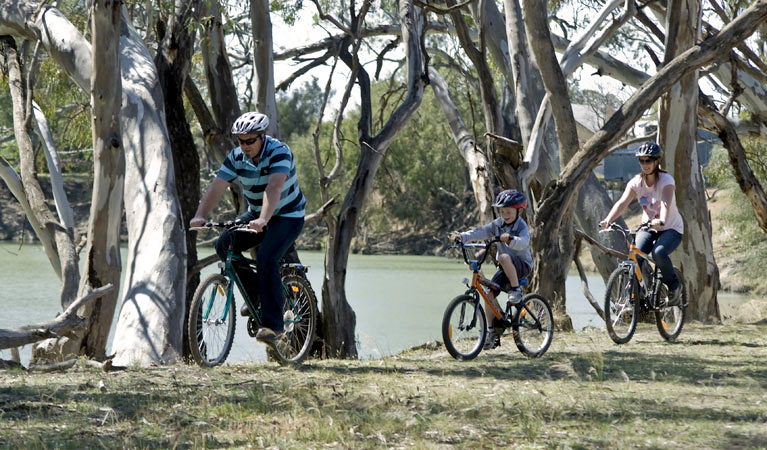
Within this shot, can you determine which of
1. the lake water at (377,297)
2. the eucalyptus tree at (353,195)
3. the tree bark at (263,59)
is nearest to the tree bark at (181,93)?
the tree bark at (263,59)

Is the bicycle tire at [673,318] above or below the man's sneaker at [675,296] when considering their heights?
below

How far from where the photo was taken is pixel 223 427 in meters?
4.21

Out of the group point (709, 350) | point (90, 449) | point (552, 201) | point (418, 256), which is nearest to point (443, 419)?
point (90, 449)

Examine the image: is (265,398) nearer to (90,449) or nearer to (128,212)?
(90,449)

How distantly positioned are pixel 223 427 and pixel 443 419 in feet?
3.13

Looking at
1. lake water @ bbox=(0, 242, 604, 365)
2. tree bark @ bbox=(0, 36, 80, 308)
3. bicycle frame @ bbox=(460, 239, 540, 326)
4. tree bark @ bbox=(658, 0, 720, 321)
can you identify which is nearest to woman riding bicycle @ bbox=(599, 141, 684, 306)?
bicycle frame @ bbox=(460, 239, 540, 326)

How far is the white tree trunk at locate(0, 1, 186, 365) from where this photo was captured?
8.15m

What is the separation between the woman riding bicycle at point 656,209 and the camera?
765 cm

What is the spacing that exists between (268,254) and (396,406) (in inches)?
54.2

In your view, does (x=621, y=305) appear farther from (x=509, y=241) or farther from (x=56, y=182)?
(x=56, y=182)

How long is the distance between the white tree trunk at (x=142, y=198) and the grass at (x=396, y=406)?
214cm

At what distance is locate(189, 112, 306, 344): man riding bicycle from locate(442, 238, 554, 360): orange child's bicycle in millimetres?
1201

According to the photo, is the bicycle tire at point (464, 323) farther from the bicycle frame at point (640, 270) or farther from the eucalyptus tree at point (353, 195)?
the eucalyptus tree at point (353, 195)

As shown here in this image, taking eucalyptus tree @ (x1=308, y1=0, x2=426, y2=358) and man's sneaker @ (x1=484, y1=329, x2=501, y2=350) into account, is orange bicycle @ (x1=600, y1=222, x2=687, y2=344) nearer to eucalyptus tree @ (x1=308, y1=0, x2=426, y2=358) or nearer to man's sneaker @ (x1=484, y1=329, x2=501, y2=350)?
man's sneaker @ (x1=484, y1=329, x2=501, y2=350)
